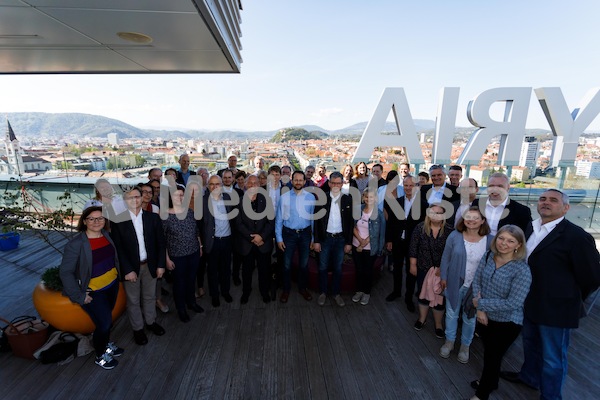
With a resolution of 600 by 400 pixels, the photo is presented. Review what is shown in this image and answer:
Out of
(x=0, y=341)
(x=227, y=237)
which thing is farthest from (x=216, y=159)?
(x=0, y=341)

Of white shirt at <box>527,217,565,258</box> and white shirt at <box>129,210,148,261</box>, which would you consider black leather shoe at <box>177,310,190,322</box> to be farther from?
white shirt at <box>527,217,565,258</box>

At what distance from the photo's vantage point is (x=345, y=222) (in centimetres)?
329

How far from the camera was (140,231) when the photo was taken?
8.57 ft

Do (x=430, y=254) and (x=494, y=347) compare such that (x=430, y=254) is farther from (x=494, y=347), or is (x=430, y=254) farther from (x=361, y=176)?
(x=361, y=176)

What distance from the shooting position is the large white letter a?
19.4 ft

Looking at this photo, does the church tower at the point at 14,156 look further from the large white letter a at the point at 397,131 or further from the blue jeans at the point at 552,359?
the blue jeans at the point at 552,359

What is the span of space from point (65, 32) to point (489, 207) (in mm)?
4918

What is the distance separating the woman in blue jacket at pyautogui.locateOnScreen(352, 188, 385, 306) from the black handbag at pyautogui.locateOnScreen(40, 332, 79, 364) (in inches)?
124

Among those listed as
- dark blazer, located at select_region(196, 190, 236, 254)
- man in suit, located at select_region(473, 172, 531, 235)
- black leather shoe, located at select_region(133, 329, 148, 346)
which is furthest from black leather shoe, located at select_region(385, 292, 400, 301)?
black leather shoe, located at select_region(133, 329, 148, 346)

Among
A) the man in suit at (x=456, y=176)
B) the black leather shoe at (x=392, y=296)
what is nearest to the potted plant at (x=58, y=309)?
the black leather shoe at (x=392, y=296)

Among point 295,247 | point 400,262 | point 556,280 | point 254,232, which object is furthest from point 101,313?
point 556,280

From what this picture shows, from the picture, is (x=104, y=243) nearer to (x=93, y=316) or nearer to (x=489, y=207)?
(x=93, y=316)

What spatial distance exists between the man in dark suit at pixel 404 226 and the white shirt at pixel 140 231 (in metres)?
2.92

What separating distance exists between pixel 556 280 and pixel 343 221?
1933 mm
